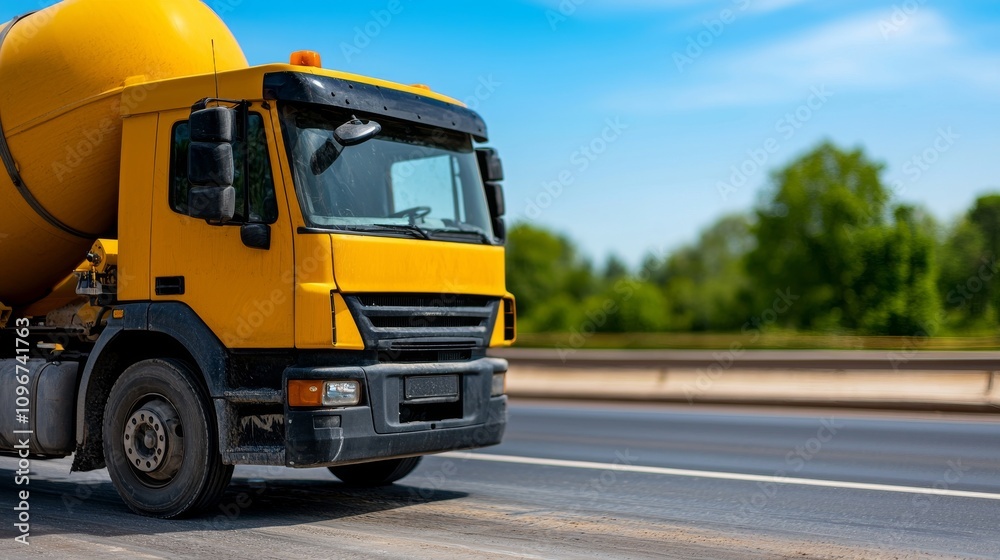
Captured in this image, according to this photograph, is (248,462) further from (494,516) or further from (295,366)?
(494,516)

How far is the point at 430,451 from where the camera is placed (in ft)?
24.3

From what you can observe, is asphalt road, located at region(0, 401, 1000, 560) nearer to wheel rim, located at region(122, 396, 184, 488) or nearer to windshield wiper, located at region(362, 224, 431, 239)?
wheel rim, located at region(122, 396, 184, 488)

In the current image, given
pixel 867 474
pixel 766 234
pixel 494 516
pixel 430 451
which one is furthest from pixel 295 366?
pixel 766 234

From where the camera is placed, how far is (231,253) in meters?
6.94

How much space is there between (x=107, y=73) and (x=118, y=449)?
2694 mm

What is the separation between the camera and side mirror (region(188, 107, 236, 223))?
21.8 feet

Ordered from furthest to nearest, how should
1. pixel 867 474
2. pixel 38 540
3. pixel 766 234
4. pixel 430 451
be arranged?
1. pixel 766 234
2. pixel 867 474
3. pixel 430 451
4. pixel 38 540

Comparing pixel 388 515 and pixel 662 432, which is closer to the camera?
pixel 388 515

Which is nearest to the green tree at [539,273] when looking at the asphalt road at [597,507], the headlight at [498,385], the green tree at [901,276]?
the green tree at [901,276]

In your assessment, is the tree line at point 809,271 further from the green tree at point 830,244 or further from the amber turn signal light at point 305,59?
the amber turn signal light at point 305,59

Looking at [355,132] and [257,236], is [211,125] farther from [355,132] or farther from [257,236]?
[355,132]

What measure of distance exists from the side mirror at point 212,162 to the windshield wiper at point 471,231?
A: 1.55 meters

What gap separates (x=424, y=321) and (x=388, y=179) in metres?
1.01

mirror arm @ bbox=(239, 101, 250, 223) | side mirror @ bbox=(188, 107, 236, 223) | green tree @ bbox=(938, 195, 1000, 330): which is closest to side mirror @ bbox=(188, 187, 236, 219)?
side mirror @ bbox=(188, 107, 236, 223)
